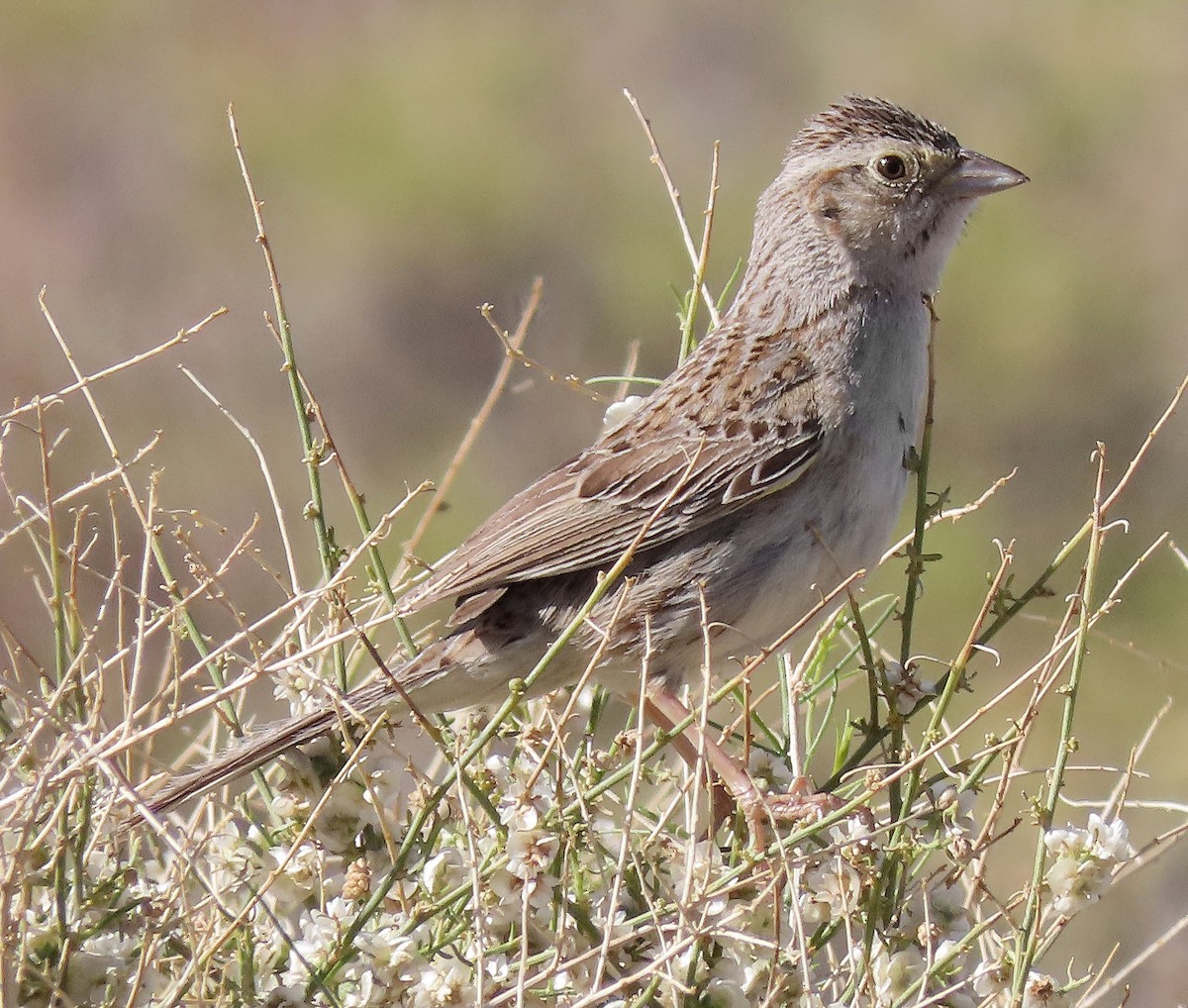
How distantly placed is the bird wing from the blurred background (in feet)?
13.9

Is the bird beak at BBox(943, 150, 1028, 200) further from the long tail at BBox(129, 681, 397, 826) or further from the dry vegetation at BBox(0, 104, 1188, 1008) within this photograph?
the long tail at BBox(129, 681, 397, 826)

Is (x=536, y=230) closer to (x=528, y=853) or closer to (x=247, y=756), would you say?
(x=247, y=756)

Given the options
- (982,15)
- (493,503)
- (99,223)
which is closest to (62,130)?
(99,223)

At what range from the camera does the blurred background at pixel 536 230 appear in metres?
8.96

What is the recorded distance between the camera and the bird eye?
4.15 m

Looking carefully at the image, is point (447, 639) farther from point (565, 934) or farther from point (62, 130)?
point (62, 130)

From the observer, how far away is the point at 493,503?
29.8 ft

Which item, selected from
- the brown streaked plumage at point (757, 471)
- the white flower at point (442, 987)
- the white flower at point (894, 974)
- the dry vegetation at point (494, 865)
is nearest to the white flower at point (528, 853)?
the dry vegetation at point (494, 865)

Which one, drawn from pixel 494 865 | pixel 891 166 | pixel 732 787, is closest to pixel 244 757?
pixel 494 865

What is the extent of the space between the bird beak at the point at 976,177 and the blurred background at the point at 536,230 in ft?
13.1

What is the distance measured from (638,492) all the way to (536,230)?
6.85 metres

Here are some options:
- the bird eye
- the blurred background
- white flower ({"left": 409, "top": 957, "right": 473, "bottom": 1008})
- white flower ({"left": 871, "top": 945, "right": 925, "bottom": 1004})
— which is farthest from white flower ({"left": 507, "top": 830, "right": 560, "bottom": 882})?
the blurred background

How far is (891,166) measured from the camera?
13.7ft

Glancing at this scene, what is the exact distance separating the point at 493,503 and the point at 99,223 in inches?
142
